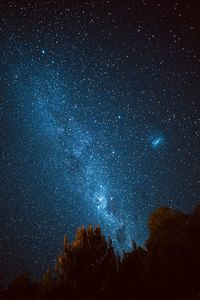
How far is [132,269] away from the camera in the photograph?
17156 mm

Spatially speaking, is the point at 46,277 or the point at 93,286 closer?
the point at 93,286

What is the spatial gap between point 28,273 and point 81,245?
4126 millimetres

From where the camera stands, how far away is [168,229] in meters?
17.2

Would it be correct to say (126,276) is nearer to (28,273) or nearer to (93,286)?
(93,286)

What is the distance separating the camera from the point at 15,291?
17641mm

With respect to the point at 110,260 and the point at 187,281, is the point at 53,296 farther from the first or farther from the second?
the point at 187,281

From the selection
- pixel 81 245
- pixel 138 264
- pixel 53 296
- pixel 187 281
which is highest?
pixel 81 245

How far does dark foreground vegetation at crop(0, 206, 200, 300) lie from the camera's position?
50.4 feet

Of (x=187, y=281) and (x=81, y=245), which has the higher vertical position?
(x=81, y=245)

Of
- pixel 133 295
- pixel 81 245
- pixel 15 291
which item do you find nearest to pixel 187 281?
pixel 133 295

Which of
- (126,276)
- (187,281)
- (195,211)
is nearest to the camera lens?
(187,281)

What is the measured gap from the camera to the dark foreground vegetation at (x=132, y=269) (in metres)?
15.4

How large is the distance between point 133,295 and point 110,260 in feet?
7.12

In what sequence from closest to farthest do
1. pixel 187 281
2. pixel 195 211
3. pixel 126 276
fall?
pixel 187 281 → pixel 126 276 → pixel 195 211
